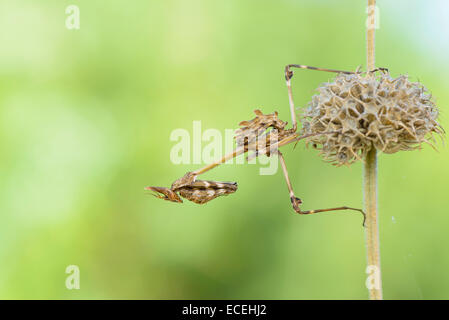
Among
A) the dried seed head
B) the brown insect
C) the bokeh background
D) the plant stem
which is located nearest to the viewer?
the plant stem

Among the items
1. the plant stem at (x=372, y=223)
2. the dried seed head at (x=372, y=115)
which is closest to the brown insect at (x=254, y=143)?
the dried seed head at (x=372, y=115)

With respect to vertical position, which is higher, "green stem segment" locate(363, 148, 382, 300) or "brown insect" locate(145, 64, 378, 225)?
"brown insect" locate(145, 64, 378, 225)

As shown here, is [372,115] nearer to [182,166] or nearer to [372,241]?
[372,241]

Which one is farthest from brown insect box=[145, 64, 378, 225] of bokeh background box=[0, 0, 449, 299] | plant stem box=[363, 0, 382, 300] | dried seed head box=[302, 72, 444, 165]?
bokeh background box=[0, 0, 449, 299]

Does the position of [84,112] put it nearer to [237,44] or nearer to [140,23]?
[140,23]

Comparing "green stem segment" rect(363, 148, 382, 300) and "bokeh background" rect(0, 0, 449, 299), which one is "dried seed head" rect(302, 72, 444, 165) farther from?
"bokeh background" rect(0, 0, 449, 299)

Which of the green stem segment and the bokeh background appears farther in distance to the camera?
the bokeh background
